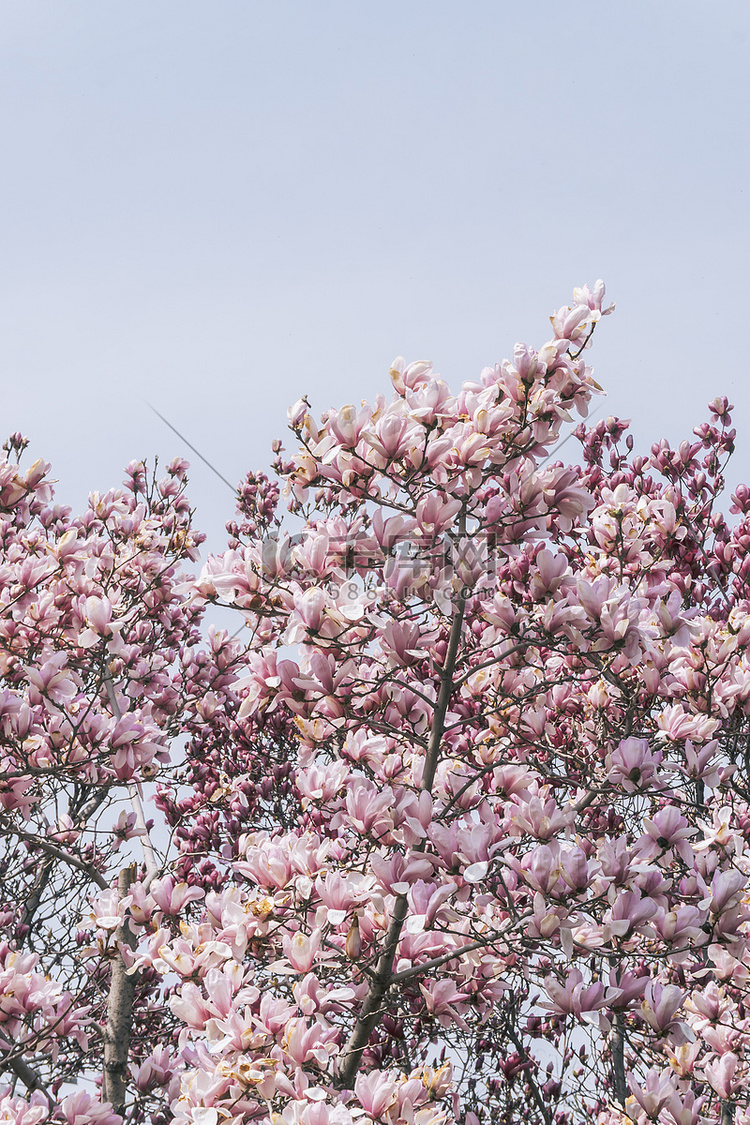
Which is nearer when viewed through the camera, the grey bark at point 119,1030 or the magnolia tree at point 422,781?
the magnolia tree at point 422,781

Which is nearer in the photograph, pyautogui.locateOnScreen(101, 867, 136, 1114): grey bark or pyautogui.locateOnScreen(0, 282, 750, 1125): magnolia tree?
pyautogui.locateOnScreen(0, 282, 750, 1125): magnolia tree

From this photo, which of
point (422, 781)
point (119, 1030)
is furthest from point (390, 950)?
point (119, 1030)

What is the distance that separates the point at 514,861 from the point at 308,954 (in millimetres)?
689

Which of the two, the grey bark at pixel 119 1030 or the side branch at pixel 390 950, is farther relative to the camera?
the grey bark at pixel 119 1030

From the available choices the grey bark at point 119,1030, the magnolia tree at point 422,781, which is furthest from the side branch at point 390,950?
the grey bark at point 119,1030

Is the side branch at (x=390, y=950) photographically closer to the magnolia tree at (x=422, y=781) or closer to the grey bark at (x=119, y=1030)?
the magnolia tree at (x=422, y=781)

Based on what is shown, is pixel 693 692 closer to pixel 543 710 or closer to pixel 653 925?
pixel 543 710

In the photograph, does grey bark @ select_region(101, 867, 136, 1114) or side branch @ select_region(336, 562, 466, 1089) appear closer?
side branch @ select_region(336, 562, 466, 1089)

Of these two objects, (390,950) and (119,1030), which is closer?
(390,950)

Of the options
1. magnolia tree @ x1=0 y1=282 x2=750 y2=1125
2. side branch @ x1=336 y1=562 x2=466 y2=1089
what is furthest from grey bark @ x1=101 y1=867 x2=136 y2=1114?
side branch @ x1=336 y1=562 x2=466 y2=1089

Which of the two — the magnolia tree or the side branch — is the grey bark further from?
the side branch

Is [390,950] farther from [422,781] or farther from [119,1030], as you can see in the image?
[119,1030]

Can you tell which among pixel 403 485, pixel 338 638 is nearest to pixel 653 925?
pixel 338 638

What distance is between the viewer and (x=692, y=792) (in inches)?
213
